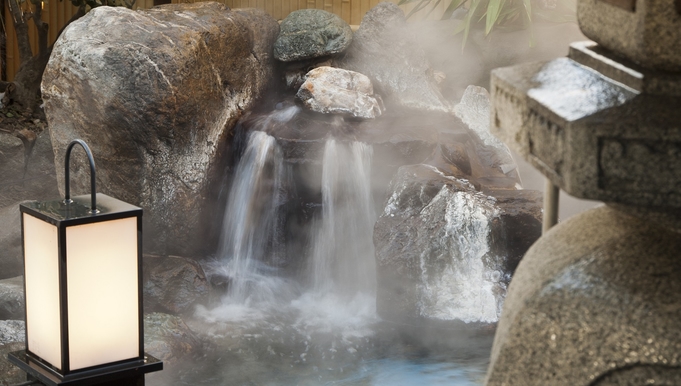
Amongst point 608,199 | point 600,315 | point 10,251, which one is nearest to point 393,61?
point 10,251

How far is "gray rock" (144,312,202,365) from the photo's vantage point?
571cm

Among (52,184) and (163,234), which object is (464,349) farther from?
(52,184)

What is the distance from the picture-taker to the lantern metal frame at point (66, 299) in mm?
2410

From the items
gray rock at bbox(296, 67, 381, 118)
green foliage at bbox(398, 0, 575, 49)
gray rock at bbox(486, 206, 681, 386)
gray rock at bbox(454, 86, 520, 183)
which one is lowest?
gray rock at bbox(454, 86, 520, 183)

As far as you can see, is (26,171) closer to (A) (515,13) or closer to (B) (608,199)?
(A) (515,13)

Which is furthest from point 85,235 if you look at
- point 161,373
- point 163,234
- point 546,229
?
point 163,234

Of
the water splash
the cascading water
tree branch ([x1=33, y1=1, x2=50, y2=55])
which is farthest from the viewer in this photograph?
tree branch ([x1=33, y1=1, x2=50, y2=55])

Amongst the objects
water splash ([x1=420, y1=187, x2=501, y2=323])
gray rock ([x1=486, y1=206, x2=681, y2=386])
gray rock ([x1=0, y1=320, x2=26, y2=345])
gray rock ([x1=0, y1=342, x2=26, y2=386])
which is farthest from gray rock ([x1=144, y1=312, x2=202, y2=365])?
gray rock ([x1=486, y1=206, x2=681, y2=386])

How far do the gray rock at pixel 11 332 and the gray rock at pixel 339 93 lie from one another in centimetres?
350

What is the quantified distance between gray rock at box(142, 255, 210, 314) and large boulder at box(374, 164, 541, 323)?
1.58m

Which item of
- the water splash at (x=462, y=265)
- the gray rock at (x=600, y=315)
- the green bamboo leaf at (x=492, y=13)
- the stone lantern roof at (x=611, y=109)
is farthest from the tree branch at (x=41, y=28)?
the gray rock at (x=600, y=315)

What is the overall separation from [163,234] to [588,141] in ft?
20.3

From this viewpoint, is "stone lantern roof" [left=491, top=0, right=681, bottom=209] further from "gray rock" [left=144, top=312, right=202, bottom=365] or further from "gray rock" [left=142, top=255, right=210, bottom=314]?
"gray rock" [left=142, top=255, right=210, bottom=314]

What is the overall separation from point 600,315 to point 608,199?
10.3 inches
